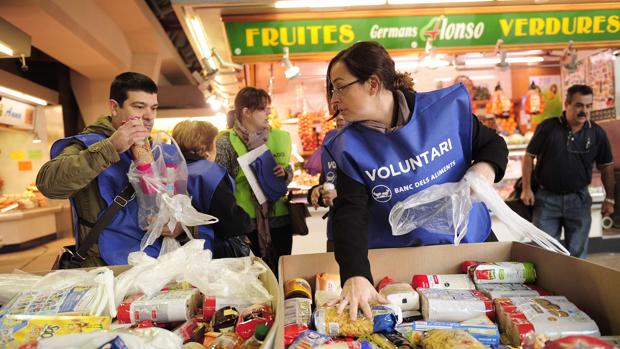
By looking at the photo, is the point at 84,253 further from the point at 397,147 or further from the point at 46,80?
the point at 46,80

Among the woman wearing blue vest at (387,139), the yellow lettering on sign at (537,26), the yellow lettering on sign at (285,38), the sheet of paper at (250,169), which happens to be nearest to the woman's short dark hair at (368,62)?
the woman wearing blue vest at (387,139)

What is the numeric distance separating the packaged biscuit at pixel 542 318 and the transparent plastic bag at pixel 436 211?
0.29m

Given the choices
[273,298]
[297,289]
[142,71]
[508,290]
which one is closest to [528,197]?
[508,290]

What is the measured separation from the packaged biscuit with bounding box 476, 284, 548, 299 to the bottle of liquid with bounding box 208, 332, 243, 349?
752 millimetres

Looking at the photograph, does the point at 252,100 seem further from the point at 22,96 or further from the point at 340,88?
the point at 22,96

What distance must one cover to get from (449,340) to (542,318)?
306mm

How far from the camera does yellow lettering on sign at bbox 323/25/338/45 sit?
402 centimetres

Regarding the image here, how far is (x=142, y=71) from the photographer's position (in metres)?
6.84

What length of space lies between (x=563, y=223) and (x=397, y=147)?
3.14 meters

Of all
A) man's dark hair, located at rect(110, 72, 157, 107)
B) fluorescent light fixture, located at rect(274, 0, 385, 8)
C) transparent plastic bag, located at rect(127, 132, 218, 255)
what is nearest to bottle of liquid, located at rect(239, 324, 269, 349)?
transparent plastic bag, located at rect(127, 132, 218, 255)

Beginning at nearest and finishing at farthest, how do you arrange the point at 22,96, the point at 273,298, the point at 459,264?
the point at 273,298 → the point at 459,264 → the point at 22,96

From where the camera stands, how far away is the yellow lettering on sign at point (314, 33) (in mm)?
4016

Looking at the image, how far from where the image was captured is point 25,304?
40.3 inches

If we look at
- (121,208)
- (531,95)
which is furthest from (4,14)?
(531,95)
